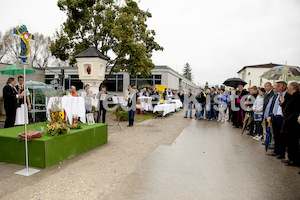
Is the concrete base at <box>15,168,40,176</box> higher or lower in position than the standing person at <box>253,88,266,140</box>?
lower

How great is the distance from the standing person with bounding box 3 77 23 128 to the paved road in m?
5.06

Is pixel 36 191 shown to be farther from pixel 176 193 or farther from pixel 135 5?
pixel 135 5

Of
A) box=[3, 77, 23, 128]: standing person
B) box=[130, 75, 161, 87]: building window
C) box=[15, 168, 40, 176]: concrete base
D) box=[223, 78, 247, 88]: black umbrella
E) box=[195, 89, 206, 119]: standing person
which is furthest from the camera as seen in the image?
box=[130, 75, 161, 87]: building window

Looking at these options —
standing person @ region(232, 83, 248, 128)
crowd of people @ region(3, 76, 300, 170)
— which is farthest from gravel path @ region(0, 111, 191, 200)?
standing person @ region(232, 83, 248, 128)

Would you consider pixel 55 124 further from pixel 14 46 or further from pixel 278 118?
pixel 14 46

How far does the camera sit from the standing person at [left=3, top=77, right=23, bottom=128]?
6613 mm

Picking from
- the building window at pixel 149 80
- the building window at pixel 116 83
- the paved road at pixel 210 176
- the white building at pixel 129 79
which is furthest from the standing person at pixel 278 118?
the building window at pixel 116 83

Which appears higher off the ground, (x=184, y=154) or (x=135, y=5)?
(x=135, y=5)

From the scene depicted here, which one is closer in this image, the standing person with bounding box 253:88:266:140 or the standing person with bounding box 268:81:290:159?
the standing person with bounding box 268:81:290:159

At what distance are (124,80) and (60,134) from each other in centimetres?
2475

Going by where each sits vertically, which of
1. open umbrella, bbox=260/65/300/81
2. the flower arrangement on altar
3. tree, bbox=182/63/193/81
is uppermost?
tree, bbox=182/63/193/81

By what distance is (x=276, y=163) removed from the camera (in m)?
5.23

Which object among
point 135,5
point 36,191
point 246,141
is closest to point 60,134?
point 36,191

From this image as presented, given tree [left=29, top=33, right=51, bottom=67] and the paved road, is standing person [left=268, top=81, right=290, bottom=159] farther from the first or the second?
tree [left=29, top=33, right=51, bottom=67]
